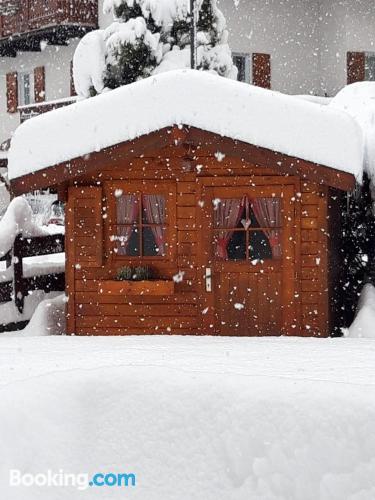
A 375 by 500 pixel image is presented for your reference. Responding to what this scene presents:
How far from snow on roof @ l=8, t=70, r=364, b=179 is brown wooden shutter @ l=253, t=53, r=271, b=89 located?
37.7 ft

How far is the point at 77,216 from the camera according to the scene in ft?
39.6

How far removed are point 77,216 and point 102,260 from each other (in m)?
0.65

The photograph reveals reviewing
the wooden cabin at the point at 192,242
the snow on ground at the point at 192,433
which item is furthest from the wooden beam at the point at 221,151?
the snow on ground at the point at 192,433

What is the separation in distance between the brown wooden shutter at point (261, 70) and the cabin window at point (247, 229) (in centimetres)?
1163

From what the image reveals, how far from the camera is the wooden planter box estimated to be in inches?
462

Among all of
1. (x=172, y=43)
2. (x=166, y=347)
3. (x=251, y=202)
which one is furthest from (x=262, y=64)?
(x=166, y=347)

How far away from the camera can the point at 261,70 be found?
22.9 meters

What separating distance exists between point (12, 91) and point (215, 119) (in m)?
20.1

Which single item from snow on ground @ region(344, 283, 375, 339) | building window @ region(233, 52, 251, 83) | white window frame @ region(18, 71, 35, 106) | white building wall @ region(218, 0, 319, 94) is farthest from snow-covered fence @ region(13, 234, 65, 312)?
white window frame @ region(18, 71, 35, 106)

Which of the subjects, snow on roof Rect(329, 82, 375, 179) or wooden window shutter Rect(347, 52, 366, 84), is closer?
snow on roof Rect(329, 82, 375, 179)

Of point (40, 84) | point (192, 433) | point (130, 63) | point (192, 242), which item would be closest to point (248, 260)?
point (192, 242)

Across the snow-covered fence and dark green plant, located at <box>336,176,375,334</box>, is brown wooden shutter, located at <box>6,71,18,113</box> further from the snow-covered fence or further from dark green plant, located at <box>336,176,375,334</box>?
dark green plant, located at <box>336,176,375,334</box>

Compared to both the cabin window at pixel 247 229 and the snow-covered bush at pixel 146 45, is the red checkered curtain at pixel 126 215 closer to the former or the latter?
the cabin window at pixel 247 229

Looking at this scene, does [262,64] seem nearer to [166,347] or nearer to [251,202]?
[251,202]
